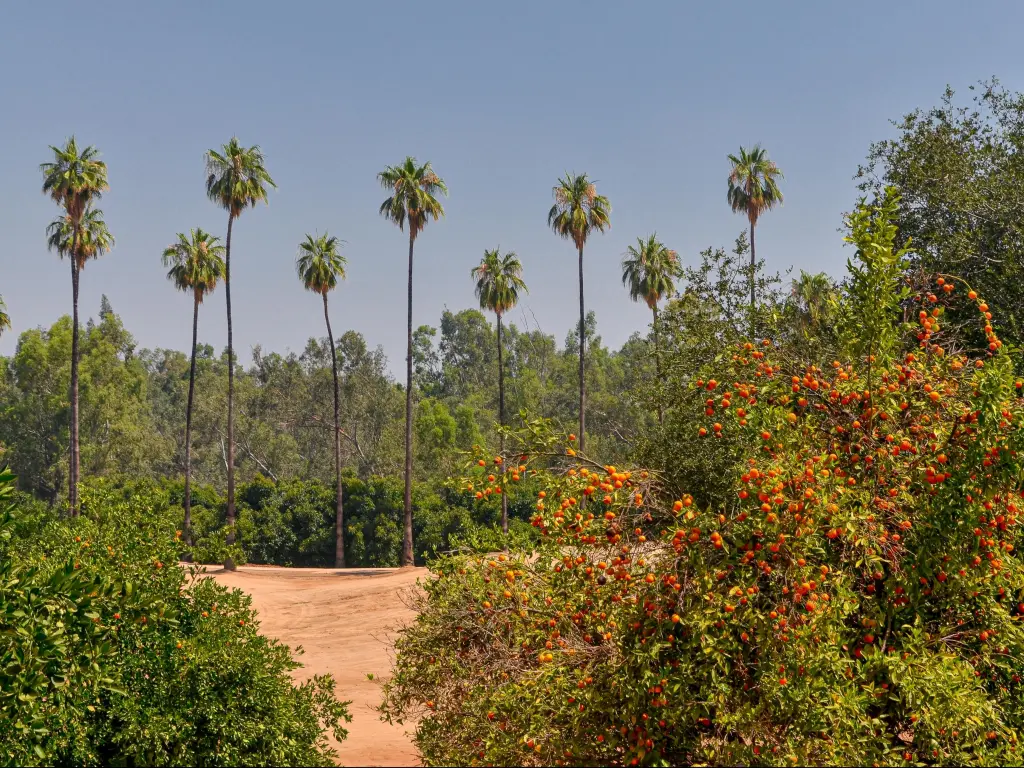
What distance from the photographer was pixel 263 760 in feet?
25.6

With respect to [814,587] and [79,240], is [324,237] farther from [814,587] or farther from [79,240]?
[814,587]

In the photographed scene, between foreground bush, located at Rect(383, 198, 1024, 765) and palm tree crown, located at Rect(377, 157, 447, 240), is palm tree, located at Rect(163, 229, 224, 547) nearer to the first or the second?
palm tree crown, located at Rect(377, 157, 447, 240)

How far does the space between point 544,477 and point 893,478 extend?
8.99ft

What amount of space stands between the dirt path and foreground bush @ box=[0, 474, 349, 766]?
12.4 feet

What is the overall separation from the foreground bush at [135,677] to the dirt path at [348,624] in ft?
12.4

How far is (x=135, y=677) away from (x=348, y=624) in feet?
66.3

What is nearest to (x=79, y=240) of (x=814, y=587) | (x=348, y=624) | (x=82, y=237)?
(x=82, y=237)

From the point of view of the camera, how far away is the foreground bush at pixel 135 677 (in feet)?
19.7

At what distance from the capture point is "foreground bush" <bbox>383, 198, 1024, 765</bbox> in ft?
19.5

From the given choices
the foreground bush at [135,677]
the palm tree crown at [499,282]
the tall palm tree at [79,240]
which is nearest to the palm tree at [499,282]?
the palm tree crown at [499,282]

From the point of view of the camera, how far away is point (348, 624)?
1081 inches

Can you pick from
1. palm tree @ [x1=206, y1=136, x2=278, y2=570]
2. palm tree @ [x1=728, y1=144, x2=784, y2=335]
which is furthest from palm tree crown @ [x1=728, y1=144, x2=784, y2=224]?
palm tree @ [x1=206, y1=136, x2=278, y2=570]

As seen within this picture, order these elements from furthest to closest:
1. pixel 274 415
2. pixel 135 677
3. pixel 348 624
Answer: pixel 274 415 → pixel 348 624 → pixel 135 677

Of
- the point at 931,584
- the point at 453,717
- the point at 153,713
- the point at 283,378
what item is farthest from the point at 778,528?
the point at 283,378
